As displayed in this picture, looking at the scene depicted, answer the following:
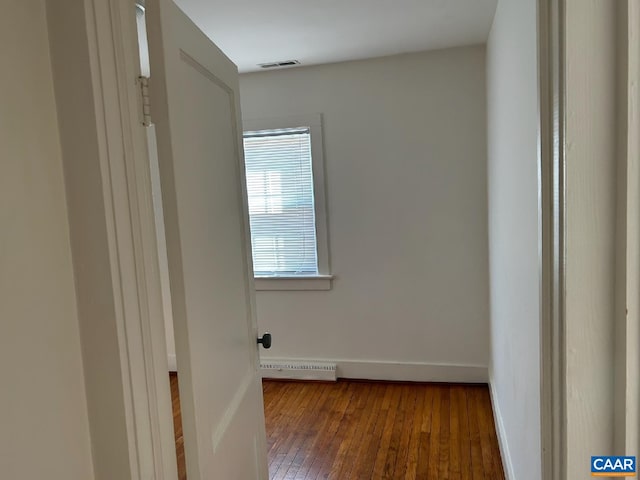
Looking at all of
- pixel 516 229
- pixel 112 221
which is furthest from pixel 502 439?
pixel 112 221

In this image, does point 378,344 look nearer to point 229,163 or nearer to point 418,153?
point 418,153

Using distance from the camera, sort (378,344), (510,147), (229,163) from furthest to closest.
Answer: (378,344)
(510,147)
(229,163)

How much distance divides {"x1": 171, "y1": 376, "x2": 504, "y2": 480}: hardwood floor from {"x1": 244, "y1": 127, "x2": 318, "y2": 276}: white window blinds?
96 centimetres

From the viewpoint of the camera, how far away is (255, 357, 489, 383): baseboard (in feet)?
10.3

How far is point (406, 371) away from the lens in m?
3.25

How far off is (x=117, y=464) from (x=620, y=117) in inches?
42.9

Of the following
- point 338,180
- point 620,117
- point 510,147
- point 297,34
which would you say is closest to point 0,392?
point 620,117

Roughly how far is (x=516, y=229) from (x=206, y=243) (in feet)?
3.76

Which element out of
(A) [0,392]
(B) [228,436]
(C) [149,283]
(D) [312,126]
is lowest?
(B) [228,436]

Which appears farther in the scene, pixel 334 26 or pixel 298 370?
pixel 298 370

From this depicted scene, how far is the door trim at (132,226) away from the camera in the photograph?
841 millimetres

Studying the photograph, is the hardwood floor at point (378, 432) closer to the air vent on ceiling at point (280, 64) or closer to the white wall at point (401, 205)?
the white wall at point (401, 205)

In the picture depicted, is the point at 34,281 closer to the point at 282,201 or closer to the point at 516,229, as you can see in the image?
the point at 516,229

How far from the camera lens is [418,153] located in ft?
9.98
